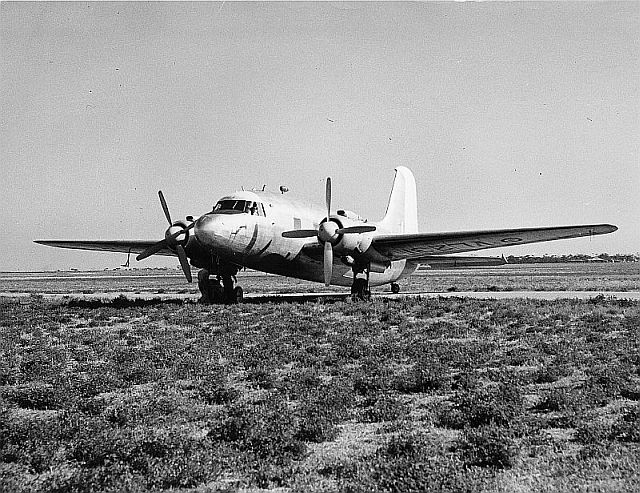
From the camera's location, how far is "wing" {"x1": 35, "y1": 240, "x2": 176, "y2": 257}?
27.5m

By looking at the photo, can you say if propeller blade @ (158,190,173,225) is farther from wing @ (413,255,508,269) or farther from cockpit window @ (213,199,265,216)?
wing @ (413,255,508,269)

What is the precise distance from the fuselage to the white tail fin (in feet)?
14.8

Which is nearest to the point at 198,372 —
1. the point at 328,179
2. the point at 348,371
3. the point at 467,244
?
the point at 348,371

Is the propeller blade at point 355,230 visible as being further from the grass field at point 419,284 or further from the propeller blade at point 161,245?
the grass field at point 419,284

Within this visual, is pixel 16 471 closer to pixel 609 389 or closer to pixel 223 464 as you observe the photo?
pixel 223 464

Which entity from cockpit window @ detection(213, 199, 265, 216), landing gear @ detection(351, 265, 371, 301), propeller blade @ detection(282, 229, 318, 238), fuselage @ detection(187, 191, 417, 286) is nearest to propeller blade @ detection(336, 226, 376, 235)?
fuselage @ detection(187, 191, 417, 286)

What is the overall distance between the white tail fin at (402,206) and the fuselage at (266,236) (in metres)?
4.51

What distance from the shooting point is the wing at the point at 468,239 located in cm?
2247

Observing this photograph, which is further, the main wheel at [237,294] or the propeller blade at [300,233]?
the main wheel at [237,294]

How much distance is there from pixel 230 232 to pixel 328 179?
5.35 metres

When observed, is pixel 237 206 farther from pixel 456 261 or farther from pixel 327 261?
pixel 456 261

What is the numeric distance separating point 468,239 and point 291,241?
24.3 feet

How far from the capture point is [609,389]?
8.26 meters

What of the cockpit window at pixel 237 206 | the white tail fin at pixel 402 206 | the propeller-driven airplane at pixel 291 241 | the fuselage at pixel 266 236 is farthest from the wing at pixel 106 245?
the white tail fin at pixel 402 206
